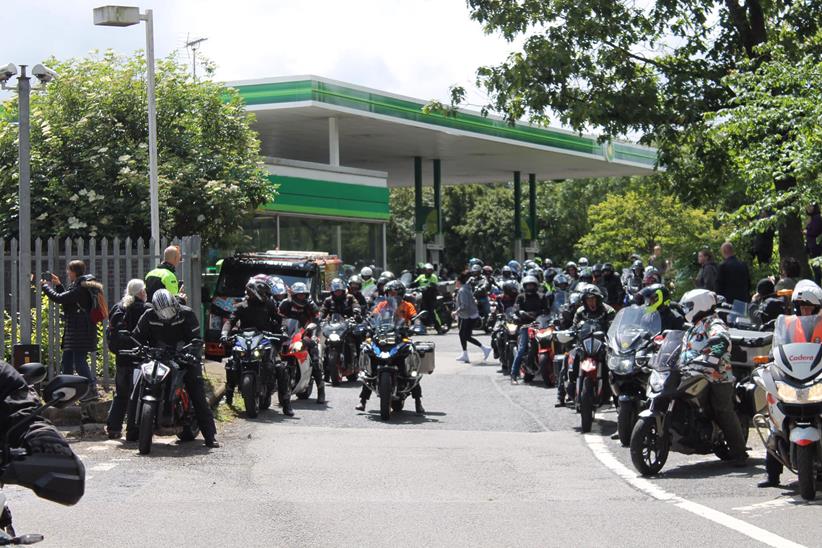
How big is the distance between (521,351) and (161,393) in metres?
8.79

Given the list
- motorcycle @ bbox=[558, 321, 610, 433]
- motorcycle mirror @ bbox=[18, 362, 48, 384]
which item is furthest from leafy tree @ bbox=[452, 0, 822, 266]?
motorcycle mirror @ bbox=[18, 362, 48, 384]

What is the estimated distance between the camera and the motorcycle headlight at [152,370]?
12109mm

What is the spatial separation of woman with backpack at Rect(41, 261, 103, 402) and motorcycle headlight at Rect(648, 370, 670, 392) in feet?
20.4

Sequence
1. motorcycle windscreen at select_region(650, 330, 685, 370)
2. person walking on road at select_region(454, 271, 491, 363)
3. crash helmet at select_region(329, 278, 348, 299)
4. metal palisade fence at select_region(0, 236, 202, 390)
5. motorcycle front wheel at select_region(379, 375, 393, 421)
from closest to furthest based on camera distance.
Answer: motorcycle windscreen at select_region(650, 330, 685, 370) < metal palisade fence at select_region(0, 236, 202, 390) < motorcycle front wheel at select_region(379, 375, 393, 421) < crash helmet at select_region(329, 278, 348, 299) < person walking on road at select_region(454, 271, 491, 363)

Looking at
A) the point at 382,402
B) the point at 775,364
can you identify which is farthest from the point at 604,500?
the point at 382,402

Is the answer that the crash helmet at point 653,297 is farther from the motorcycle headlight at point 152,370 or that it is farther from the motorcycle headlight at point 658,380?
the motorcycle headlight at point 152,370

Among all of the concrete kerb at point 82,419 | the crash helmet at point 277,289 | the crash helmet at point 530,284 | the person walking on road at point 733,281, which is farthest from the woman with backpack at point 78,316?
the person walking on road at point 733,281

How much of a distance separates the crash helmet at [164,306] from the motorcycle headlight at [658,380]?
479 cm

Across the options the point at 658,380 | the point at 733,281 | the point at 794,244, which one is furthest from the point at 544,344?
the point at 658,380

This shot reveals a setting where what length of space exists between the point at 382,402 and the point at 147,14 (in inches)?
294

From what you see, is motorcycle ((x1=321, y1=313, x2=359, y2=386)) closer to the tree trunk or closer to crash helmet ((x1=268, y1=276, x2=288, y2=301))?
crash helmet ((x1=268, y1=276, x2=288, y2=301))

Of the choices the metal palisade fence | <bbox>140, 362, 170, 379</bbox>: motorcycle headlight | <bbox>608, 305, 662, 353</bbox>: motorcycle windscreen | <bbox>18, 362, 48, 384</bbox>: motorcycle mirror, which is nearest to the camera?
<bbox>18, 362, 48, 384</bbox>: motorcycle mirror

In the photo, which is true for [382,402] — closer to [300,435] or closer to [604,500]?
[300,435]

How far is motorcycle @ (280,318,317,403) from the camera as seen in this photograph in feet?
55.0
